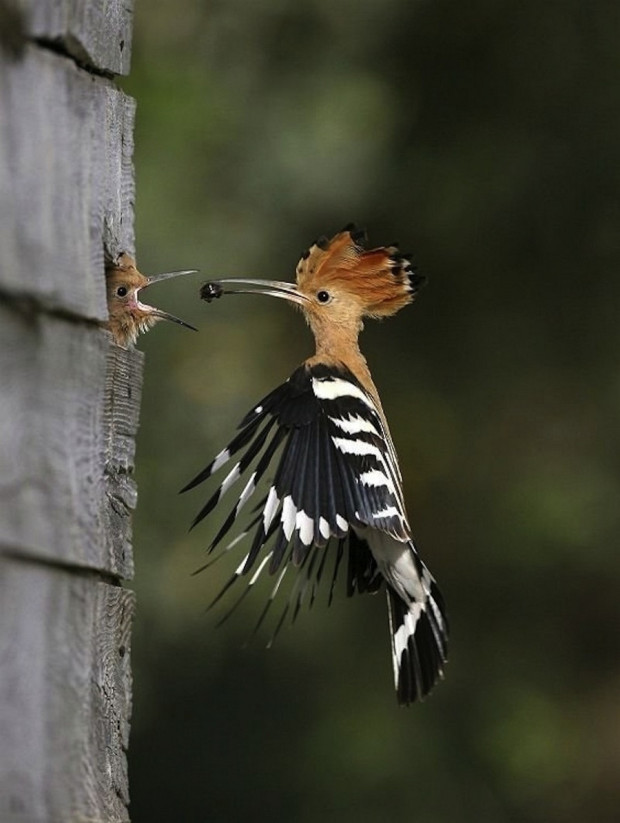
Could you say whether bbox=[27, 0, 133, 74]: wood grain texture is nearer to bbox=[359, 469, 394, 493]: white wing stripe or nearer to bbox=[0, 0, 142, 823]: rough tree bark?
bbox=[0, 0, 142, 823]: rough tree bark

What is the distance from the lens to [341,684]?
9.18 m

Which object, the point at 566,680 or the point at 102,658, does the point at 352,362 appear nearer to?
the point at 102,658

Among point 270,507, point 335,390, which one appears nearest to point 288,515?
point 270,507

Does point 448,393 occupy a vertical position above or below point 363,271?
above

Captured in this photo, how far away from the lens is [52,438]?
2230 millimetres

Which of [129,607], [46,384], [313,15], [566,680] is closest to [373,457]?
[129,607]

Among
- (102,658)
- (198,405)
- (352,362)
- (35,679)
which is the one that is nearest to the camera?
(35,679)

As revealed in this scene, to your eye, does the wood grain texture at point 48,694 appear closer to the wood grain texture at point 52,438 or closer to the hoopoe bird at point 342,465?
the wood grain texture at point 52,438

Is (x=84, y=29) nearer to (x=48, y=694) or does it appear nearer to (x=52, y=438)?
(x=52, y=438)

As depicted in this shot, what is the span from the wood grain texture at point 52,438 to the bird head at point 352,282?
1701 mm

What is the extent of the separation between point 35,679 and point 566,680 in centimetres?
770

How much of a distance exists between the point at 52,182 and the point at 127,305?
1.36 m

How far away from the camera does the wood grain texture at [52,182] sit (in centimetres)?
216

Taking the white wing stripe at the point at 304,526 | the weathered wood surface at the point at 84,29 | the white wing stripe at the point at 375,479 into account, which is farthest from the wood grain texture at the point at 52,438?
the white wing stripe at the point at 375,479
